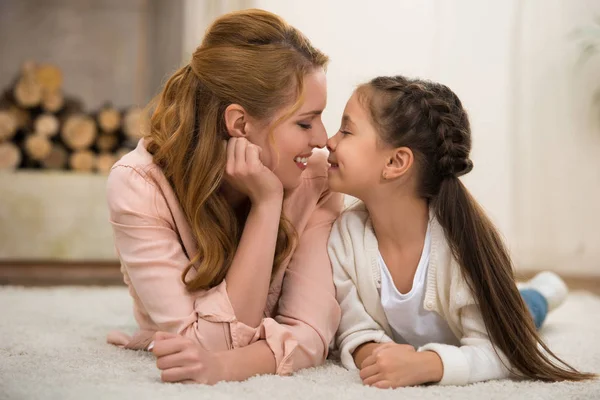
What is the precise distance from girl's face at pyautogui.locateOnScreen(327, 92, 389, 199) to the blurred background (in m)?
1.72

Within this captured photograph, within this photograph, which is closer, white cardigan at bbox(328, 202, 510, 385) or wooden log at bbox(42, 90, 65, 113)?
white cardigan at bbox(328, 202, 510, 385)

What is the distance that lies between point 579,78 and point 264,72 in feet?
8.50

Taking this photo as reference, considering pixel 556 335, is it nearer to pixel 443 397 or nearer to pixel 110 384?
pixel 443 397

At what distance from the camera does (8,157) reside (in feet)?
12.1

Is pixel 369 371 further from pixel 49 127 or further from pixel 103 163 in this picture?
pixel 49 127

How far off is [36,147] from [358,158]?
2610 mm

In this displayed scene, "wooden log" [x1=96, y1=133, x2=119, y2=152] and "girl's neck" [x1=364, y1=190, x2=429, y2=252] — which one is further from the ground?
"girl's neck" [x1=364, y1=190, x2=429, y2=252]

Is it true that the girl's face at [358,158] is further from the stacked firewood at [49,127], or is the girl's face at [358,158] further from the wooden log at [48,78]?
the wooden log at [48,78]

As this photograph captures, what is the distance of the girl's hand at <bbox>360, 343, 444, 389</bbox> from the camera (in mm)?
1383

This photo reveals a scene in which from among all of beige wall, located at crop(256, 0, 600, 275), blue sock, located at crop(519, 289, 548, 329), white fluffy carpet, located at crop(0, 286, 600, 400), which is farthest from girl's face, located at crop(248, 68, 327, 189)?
beige wall, located at crop(256, 0, 600, 275)

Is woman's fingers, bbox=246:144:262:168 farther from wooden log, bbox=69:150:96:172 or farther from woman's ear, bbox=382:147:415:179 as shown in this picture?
wooden log, bbox=69:150:96:172

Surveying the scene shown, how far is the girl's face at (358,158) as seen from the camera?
1588mm

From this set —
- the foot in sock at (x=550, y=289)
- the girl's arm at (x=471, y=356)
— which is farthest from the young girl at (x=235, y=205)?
the foot in sock at (x=550, y=289)

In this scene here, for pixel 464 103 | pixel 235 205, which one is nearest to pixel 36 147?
pixel 464 103
